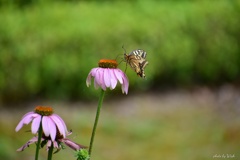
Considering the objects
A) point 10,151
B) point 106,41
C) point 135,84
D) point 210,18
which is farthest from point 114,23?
point 10,151

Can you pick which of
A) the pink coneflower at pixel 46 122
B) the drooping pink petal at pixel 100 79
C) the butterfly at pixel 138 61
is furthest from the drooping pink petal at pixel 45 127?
the butterfly at pixel 138 61

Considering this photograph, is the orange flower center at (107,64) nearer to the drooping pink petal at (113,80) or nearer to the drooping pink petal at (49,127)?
the drooping pink petal at (113,80)

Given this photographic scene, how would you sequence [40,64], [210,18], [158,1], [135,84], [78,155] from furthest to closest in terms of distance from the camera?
1. [158,1]
2. [210,18]
3. [135,84]
4. [40,64]
5. [78,155]

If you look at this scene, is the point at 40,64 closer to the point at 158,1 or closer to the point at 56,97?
the point at 56,97

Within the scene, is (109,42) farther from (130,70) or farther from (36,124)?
(36,124)

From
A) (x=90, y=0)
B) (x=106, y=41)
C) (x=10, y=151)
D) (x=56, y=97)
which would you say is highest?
(x=90, y=0)

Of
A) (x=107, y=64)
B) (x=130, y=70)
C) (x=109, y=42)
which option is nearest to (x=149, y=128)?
(x=130, y=70)

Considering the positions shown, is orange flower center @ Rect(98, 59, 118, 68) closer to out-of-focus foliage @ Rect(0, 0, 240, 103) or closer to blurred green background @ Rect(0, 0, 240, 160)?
blurred green background @ Rect(0, 0, 240, 160)
